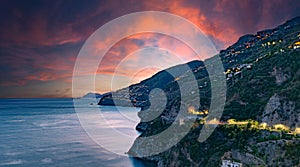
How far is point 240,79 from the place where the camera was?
44.9 meters

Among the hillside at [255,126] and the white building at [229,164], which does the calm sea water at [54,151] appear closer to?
the hillside at [255,126]

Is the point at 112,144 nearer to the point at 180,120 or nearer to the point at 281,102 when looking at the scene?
the point at 180,120

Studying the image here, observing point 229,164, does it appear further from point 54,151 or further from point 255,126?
point 54,151

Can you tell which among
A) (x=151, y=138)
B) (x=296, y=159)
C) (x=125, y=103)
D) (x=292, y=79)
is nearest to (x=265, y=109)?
(x=292, y=79)

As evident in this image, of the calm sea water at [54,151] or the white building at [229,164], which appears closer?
the white building at [229,164]

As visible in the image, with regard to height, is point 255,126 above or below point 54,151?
above

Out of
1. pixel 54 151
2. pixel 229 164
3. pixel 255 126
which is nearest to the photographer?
pixel 229 164

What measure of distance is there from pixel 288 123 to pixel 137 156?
72.7 ft

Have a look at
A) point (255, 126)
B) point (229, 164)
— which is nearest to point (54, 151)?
point (229, 164)

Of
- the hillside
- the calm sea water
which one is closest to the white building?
the hillside

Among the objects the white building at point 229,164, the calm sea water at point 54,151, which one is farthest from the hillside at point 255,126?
the calm sea water at point 54,151

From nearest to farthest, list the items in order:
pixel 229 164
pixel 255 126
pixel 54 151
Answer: pixel 229 164
pixel 255 126
pixel 54 151

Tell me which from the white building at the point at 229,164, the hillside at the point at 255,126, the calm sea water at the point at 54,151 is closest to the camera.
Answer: the hillside at the point at 255,126

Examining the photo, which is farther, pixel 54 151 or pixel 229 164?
pixel 54 151
